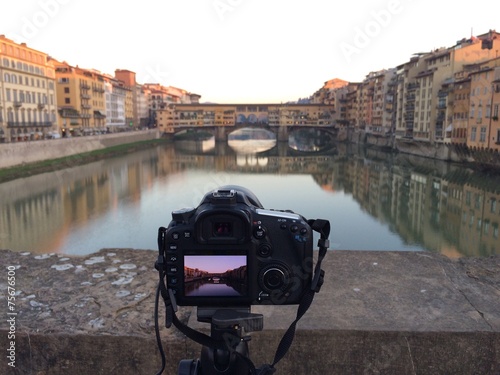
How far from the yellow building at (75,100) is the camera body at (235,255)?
47.2m

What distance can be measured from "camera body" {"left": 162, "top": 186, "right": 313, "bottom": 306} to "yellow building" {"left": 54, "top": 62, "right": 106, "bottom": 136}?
1858 inches

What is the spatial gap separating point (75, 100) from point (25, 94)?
445 inches

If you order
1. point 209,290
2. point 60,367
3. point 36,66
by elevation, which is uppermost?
point 36,66

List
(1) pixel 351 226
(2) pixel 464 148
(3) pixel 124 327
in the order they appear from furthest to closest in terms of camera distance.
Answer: (2) pixel 464 148 → (1) pixel 351 226 → (3) pixel 124 327

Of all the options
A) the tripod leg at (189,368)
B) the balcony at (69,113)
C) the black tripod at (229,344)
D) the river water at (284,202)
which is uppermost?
the balcony at (69,113)

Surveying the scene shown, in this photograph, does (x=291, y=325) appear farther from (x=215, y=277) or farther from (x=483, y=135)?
(x=483, y=135)

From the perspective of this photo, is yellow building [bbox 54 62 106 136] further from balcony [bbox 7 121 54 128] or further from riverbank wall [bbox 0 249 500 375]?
riverbank wall [bbox 0 249 500 375]

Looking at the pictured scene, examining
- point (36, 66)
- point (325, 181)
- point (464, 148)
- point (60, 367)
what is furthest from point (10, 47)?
point (60, 367)

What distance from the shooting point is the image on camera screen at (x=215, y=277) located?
145 centimetres

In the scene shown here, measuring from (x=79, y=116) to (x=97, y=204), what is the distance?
33.0 meters

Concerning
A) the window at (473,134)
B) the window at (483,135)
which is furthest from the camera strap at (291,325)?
the window at (473,134)

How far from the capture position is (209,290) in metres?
1.46

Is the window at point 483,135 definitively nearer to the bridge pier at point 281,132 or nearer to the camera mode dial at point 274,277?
the camera mode dial at point 274,277

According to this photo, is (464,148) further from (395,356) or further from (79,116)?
(79,116)
